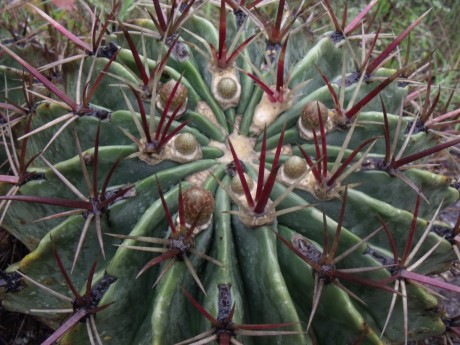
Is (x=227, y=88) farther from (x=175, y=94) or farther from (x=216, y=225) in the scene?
(x=216, y=225)

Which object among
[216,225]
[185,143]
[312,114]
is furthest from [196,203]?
[312,114]

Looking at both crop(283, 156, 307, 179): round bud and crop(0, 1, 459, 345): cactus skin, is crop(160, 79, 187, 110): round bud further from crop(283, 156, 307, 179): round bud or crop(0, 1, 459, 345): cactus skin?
crop(283, 156, 307, 179): round bud

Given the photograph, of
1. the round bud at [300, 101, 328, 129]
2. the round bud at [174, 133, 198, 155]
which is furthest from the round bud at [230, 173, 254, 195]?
the round bud at [300, 101, 328, 129]

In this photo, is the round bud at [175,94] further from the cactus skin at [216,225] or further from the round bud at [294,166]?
the round bud at [294,166]

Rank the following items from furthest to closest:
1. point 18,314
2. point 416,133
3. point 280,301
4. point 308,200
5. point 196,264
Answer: point 18,314, point 416,133, point 308,200, point 196,264, point 280,301

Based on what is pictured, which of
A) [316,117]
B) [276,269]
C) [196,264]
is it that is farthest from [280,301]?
[316,117]

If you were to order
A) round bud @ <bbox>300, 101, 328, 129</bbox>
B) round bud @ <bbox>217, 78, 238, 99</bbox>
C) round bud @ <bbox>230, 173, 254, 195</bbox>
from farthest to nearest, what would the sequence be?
1. round bud @ <bbox>217, 78, 238, 99</bbox>
2. round bud @ <bbox>300, 101, 328, 129</bbox>
3. round bud @ <bbox>230, 173, 254, 195</bbox>

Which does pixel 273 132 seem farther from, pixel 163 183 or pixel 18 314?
pixel 18 314
